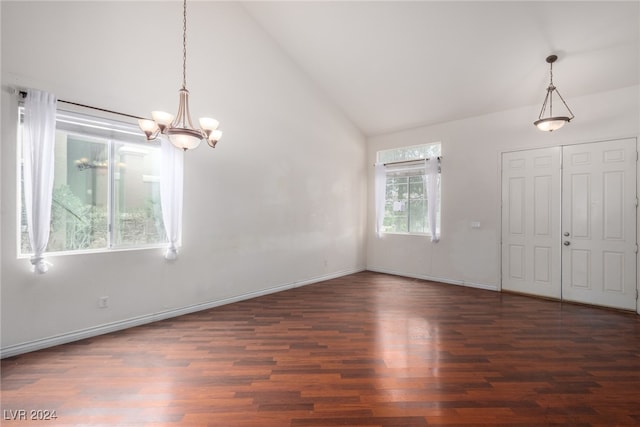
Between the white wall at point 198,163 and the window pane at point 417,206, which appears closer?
the white wall at point 198,163

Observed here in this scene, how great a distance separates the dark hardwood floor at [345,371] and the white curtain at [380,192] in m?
2.75

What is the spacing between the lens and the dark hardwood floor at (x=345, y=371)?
1.96 metres

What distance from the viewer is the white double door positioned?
4066mm

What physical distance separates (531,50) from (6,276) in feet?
20.9

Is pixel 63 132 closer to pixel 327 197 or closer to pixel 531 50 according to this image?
pixel 327 197

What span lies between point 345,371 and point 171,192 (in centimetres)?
290

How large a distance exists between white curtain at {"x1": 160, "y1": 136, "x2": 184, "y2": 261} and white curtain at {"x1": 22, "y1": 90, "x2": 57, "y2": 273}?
103 cm

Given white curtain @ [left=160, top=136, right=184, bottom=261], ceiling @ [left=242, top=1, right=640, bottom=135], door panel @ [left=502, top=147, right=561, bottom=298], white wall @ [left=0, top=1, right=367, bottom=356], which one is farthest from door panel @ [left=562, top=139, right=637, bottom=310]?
white curtain @ [left=160, top=136, right=184, bottom=261]

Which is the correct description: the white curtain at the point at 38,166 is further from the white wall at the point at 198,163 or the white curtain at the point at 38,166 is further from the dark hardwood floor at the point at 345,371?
the dark hardwood floor at the point at 345,371

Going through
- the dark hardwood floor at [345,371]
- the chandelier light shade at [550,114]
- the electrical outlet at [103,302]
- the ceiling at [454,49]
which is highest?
the ceiling at [454,49]

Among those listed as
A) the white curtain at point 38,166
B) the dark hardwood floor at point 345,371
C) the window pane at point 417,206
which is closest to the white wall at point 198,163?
the white curtain at point 38,166

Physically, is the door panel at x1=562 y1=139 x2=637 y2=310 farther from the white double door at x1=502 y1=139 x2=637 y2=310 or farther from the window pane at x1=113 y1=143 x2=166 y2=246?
the window pane at x1=113 y1=143 x2=166 y2=246

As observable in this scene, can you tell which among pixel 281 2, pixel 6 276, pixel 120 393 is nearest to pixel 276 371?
pixel 120 393

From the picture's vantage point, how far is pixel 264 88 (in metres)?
4.77
